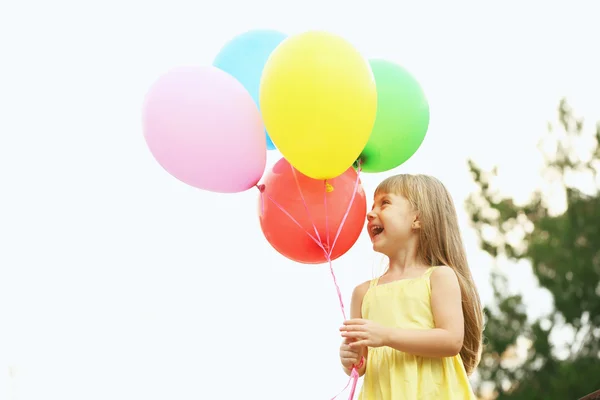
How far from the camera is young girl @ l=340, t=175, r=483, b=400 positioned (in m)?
2.00

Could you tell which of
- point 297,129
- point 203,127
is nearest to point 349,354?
point 297,129

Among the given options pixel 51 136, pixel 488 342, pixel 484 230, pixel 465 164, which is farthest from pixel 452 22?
pixel 51 136

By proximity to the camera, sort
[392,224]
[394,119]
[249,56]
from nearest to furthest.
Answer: [392,224] → [394,119] → [249,56]

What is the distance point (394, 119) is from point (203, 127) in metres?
0.58

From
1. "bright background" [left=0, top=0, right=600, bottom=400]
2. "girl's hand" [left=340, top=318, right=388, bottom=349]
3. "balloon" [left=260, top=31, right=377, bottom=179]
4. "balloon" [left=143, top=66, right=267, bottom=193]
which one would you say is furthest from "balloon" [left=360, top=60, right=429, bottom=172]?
"bright background" [left=0, top=0, right=600, bottom=400]

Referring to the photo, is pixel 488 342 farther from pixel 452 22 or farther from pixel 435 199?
pixel 435 199

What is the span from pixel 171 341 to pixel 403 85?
463 centimetres

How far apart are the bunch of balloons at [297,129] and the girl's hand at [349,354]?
287 millimetres

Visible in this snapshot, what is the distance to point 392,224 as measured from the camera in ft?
7.13

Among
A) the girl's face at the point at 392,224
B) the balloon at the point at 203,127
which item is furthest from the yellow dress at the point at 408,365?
the balloon at the point at 203,127

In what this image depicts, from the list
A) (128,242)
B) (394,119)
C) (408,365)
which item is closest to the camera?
(408,365)

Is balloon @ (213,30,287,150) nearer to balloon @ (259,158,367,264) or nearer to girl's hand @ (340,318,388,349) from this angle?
balloon @ (259,158,367,264)

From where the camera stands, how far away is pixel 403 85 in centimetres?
236

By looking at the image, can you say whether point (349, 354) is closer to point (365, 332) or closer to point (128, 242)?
point (365, 332)
